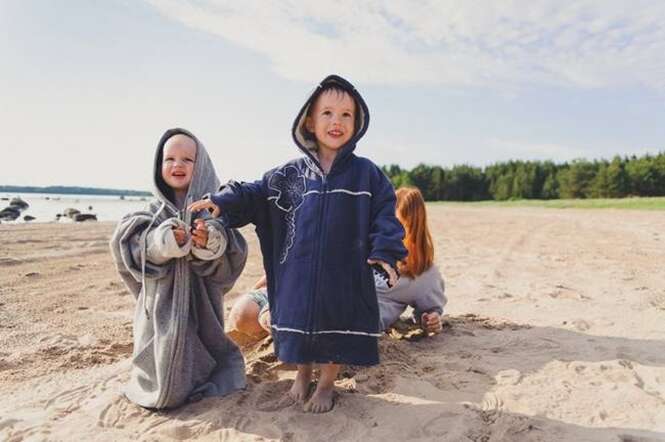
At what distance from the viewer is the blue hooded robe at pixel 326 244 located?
2943mm

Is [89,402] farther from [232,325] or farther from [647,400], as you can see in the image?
[647,400]

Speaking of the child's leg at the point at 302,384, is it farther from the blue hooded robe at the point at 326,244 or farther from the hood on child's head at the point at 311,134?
the hood on child's head at the point at 311,134

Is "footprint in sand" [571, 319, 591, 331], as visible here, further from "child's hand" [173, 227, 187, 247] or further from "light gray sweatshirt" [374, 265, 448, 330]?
"child's hand" [173, 227, 187, 247]

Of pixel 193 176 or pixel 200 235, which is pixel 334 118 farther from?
pixel 200 235

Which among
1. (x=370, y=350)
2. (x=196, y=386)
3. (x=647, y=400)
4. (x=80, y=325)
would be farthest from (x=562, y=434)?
(x=80, y=325)

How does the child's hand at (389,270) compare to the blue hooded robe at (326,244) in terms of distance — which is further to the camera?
the blue hooded robe at (326,244)

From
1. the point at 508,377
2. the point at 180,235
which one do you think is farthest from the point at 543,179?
the point at 180,235

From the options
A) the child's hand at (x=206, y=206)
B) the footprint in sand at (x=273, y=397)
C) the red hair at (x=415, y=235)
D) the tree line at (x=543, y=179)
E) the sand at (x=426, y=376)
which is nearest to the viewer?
the sand at (x=426, y=376)

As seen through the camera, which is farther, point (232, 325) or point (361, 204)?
point (232, 325)

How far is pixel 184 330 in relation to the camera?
118 inches

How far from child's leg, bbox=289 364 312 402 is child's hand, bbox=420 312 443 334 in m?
1.48

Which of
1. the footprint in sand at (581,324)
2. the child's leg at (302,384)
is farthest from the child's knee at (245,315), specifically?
the footprint in sand at (581,324)

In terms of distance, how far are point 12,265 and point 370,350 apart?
25.5 ft

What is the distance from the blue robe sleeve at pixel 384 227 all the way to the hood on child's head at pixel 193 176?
3.46 ft
